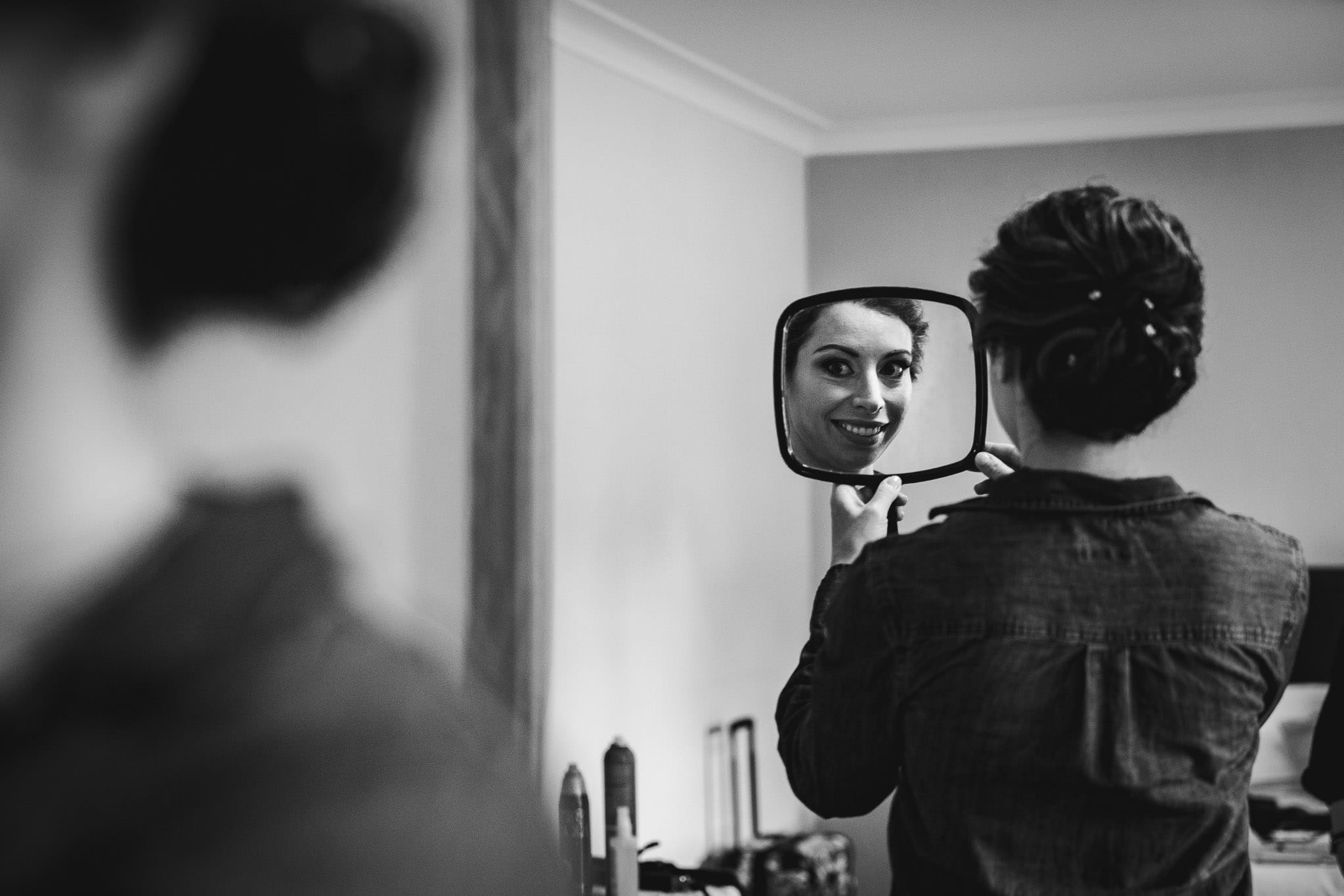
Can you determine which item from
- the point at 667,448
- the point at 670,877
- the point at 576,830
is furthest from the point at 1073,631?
the point at 667,448

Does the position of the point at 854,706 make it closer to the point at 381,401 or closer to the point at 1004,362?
the point at 1004,362

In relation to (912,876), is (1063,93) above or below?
above

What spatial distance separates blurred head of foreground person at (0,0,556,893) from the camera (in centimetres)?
A: 46

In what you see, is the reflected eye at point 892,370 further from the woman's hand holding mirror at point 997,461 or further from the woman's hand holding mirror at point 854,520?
the woman's hand holding mirror at point 854,520

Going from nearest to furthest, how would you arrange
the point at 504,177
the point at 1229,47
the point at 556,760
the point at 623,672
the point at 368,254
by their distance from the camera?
the point at 368,254
the point at 504,177
the point at 556,760
the point at 623,672
the point at 1229,47

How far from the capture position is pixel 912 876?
3.34ft

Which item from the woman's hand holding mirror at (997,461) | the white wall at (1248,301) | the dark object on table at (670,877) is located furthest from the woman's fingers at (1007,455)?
the white wall at (1248,301)

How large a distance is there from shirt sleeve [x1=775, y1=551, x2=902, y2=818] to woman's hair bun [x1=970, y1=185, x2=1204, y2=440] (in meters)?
0.20

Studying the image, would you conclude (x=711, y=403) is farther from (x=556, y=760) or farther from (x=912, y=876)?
(x=912, y=876)

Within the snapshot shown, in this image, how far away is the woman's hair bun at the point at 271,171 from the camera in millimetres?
527

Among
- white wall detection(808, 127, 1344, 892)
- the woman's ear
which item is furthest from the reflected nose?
white wall detection(808, 127, 1344, 892)

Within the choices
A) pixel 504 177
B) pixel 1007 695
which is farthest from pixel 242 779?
pixel 1007 695

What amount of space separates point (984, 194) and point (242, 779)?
168 inches

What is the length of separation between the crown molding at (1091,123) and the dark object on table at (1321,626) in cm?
144
